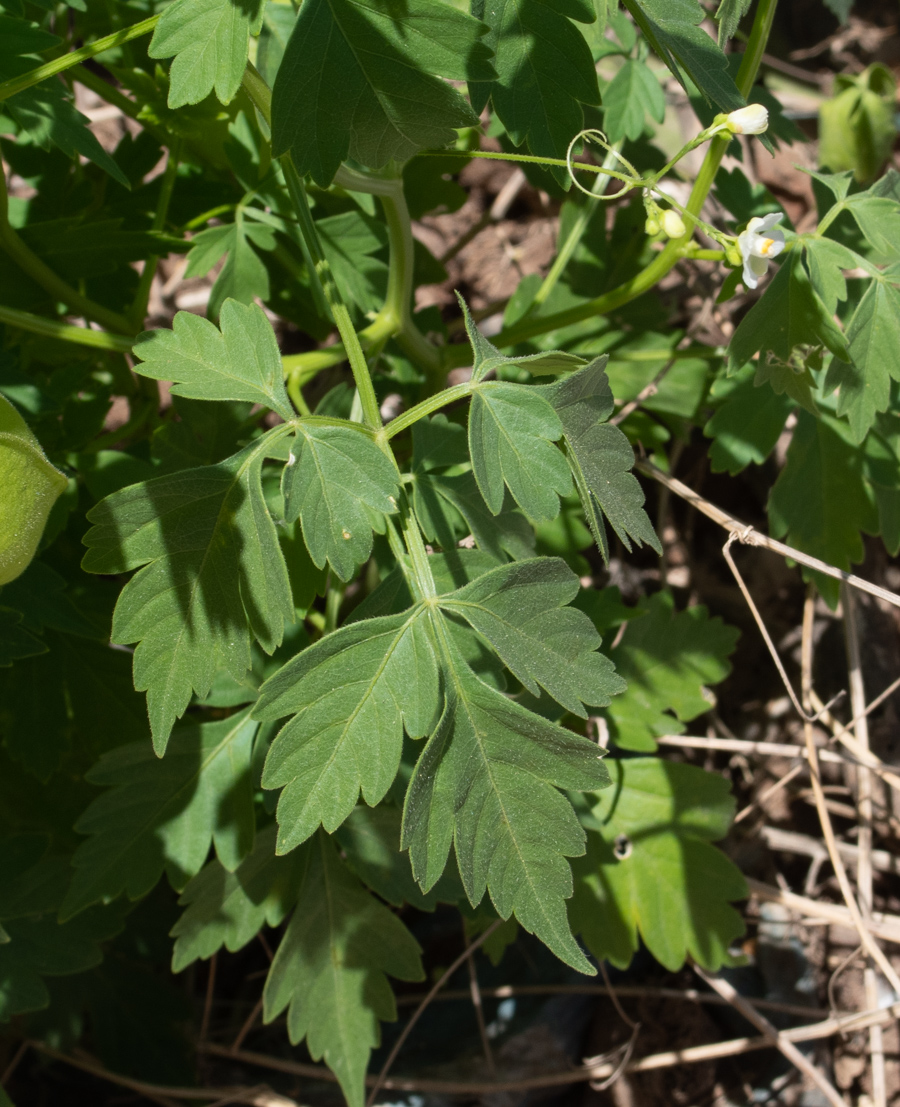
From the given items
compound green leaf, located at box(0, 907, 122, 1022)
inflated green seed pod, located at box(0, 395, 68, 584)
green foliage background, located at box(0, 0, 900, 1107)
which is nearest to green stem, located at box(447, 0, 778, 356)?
green foliage background, located at box(0, 0, 900, 1107)

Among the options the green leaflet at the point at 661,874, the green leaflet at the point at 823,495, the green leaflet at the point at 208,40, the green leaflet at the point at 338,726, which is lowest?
the green leaflet at the point at 661,874

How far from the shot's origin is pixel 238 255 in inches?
43.7

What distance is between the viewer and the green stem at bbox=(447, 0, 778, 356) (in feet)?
2.96

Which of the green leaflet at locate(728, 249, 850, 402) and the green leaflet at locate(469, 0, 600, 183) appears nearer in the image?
the green leaflet at locate(469, 0, 600, 183)

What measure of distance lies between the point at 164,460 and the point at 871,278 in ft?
2.57

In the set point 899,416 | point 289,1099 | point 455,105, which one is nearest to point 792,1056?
point 289,1099

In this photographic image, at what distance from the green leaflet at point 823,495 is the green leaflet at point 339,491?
2.13 feet

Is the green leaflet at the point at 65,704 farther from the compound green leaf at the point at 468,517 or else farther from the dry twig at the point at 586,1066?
the dry twig at the point at 586,1066

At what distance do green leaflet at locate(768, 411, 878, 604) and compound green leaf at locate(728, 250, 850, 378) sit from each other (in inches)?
10.9

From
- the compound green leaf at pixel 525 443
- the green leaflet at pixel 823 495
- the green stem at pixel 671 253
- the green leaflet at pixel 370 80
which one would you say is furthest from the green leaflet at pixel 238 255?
the green leaflet at pixel 823 495

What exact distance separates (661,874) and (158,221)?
1.04 metres

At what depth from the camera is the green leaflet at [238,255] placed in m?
1.11

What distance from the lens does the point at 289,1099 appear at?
1403mm

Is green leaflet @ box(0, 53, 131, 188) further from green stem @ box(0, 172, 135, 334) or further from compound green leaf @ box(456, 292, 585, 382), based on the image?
compound green leaf @ box(456, 292, 585, 382)
